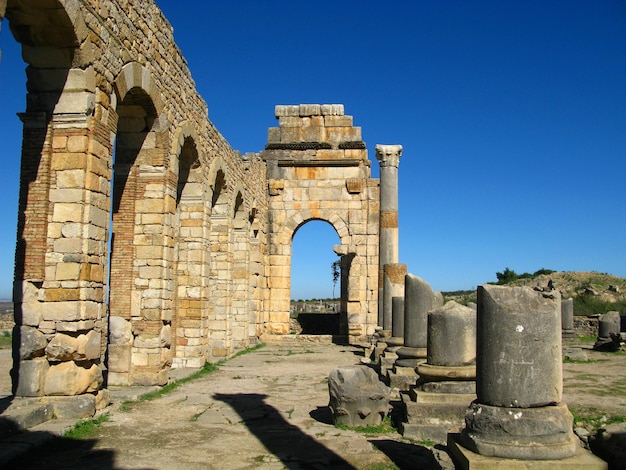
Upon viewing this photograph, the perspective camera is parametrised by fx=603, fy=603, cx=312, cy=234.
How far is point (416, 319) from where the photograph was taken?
8.89m

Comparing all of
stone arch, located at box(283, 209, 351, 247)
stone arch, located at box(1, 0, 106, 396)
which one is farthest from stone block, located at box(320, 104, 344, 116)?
stone arch, located at box(1, 0, 106, 396)

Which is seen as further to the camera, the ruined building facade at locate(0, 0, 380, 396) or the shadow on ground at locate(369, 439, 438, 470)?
the ruined building facade at locate(0, 0, 380, 396)

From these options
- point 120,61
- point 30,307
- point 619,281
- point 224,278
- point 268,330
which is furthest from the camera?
point 619,281

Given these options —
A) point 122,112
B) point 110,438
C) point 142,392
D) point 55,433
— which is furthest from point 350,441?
point 122,112

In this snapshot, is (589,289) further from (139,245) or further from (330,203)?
(139,245)

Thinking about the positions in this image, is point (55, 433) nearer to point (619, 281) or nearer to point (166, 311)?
point (166, 311)

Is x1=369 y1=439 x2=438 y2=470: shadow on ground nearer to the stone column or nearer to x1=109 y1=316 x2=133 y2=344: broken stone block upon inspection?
x1=109 y1=316 x2=133 y2=344: broken stone block

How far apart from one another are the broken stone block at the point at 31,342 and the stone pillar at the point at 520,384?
4823mm

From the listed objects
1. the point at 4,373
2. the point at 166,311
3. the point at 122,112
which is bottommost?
the point at 4,373

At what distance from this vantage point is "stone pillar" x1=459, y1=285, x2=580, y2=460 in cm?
396

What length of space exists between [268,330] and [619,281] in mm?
27303

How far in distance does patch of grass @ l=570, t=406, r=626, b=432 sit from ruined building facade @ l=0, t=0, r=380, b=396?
580 cm

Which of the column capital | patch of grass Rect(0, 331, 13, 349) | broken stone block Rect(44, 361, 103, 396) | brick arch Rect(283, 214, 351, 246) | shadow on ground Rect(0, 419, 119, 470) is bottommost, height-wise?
patch of grass Rect(0, 331, 13, 349)

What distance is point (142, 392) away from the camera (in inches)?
343
